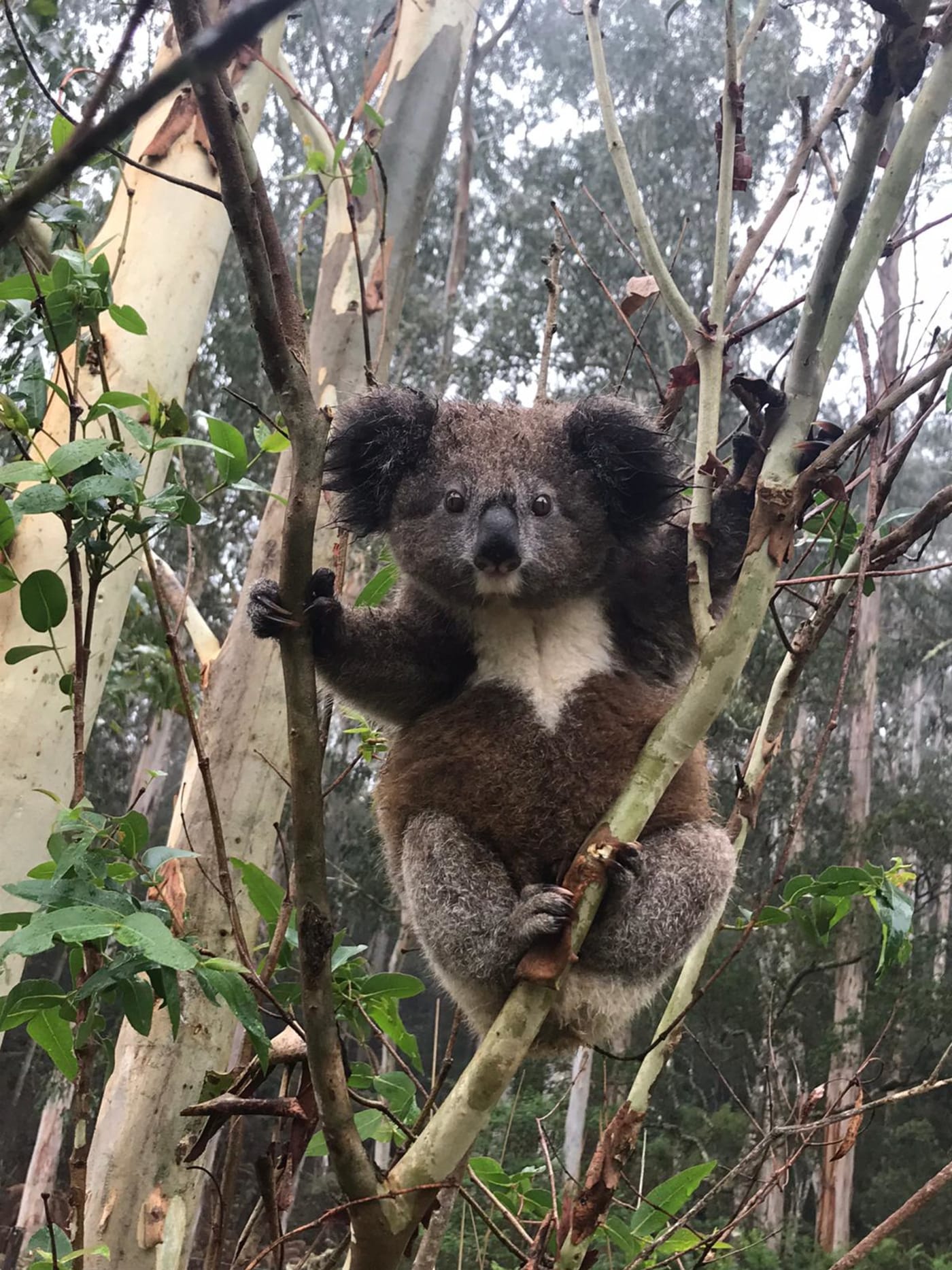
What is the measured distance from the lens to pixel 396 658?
2301 millimetres

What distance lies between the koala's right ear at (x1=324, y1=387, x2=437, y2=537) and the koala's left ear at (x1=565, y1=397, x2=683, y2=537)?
1.15 feet

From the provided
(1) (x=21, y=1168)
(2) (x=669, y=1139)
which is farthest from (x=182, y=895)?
(1) (x=21, y=1168)

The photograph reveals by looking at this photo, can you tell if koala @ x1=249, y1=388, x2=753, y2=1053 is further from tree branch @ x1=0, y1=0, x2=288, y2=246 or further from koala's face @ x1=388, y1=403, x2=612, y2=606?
tree branch @ x1=0, y1=0, x2=288, y2=246

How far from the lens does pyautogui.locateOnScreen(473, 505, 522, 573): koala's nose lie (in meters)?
2.14

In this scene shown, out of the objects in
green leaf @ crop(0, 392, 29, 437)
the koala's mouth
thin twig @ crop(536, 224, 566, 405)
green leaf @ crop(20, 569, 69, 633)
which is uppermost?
thin twig @ crop(536, 224, 566, 405)

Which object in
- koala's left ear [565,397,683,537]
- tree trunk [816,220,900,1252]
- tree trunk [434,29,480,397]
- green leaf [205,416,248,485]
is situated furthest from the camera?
tree trunk [434,29,480,397]

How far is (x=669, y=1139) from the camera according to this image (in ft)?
40.5

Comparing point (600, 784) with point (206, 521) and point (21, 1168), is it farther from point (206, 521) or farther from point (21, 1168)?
point (21, 1168)

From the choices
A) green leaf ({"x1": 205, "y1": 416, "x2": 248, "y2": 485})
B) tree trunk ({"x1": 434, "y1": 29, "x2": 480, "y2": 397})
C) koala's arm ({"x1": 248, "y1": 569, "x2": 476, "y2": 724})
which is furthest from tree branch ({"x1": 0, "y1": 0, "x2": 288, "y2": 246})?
tree trunk ({"x1": 434, "y1": 29, "x2": 480, "y2": 397})

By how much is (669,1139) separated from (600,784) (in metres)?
11.7

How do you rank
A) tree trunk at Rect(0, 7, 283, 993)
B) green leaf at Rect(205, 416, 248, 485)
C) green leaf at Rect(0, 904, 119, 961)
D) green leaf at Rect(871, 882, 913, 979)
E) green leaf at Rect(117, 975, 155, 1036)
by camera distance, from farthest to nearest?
tree trunk at Rect(0, 7, 283, 993)
green leaf at Rect(871, 882, 913, 979)
green leaf at Rect(205, 416, 248, 485)
green leaf at Rect(117, 975, 155, 1036)
green leaf at Rect(0, 904, 119, 961)

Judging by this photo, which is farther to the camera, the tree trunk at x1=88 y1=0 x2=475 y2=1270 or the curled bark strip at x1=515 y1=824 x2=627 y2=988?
the tree trunk at x1=88 y1=0 x2=475 y2=1270

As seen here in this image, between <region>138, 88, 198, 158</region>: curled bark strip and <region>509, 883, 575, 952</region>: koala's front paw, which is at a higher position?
<region>138, 88, 198, 158</region>: curled bark strip

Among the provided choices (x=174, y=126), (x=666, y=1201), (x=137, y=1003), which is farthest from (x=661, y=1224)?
(x=174, y=126)
